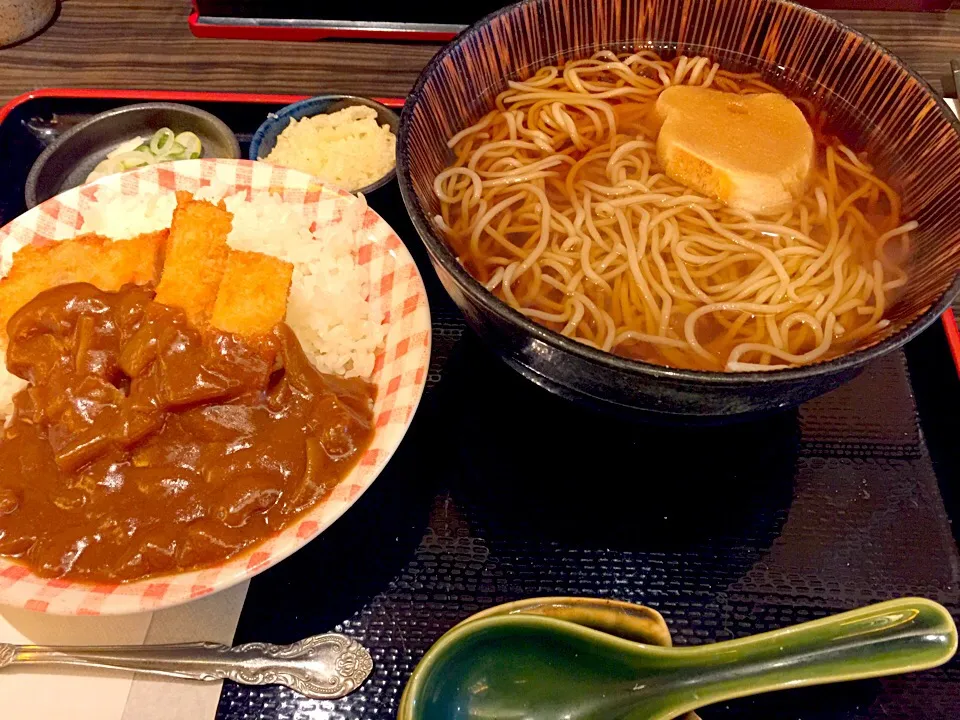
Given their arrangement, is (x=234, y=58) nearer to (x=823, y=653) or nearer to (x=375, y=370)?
(x=375, y=370)

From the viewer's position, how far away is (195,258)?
65.5 inches

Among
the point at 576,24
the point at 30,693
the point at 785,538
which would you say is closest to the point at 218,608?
the point at 30,693

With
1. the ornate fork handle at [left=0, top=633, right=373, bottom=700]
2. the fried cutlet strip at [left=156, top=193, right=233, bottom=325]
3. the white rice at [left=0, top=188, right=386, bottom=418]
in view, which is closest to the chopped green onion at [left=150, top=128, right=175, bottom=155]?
the white rice at [left=0, top=188, right=386, bottom=418]

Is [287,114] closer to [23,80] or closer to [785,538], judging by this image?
[23,80]

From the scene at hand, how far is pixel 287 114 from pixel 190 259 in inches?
34.0

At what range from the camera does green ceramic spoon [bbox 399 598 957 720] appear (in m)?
1.15

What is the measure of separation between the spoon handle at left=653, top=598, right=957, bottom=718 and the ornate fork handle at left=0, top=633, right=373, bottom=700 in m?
0.61

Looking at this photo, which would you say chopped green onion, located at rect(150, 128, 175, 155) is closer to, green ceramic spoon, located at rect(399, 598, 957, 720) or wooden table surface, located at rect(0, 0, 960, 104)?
wooden table surface, located at rect(0, 0, 960, 104)

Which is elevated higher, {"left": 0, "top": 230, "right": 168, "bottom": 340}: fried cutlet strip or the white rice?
the white rice

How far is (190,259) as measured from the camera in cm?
166

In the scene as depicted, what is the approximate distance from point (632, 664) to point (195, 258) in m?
1.39

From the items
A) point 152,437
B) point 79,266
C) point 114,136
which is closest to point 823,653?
point 152,437

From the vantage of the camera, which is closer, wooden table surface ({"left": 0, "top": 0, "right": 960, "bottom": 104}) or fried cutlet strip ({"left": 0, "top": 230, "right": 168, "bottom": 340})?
fried cutlet strip ({"left": 0, "top": 230, "right": 168, "bottom": 340})

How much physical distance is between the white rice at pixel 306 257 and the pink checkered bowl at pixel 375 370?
0.09ft
